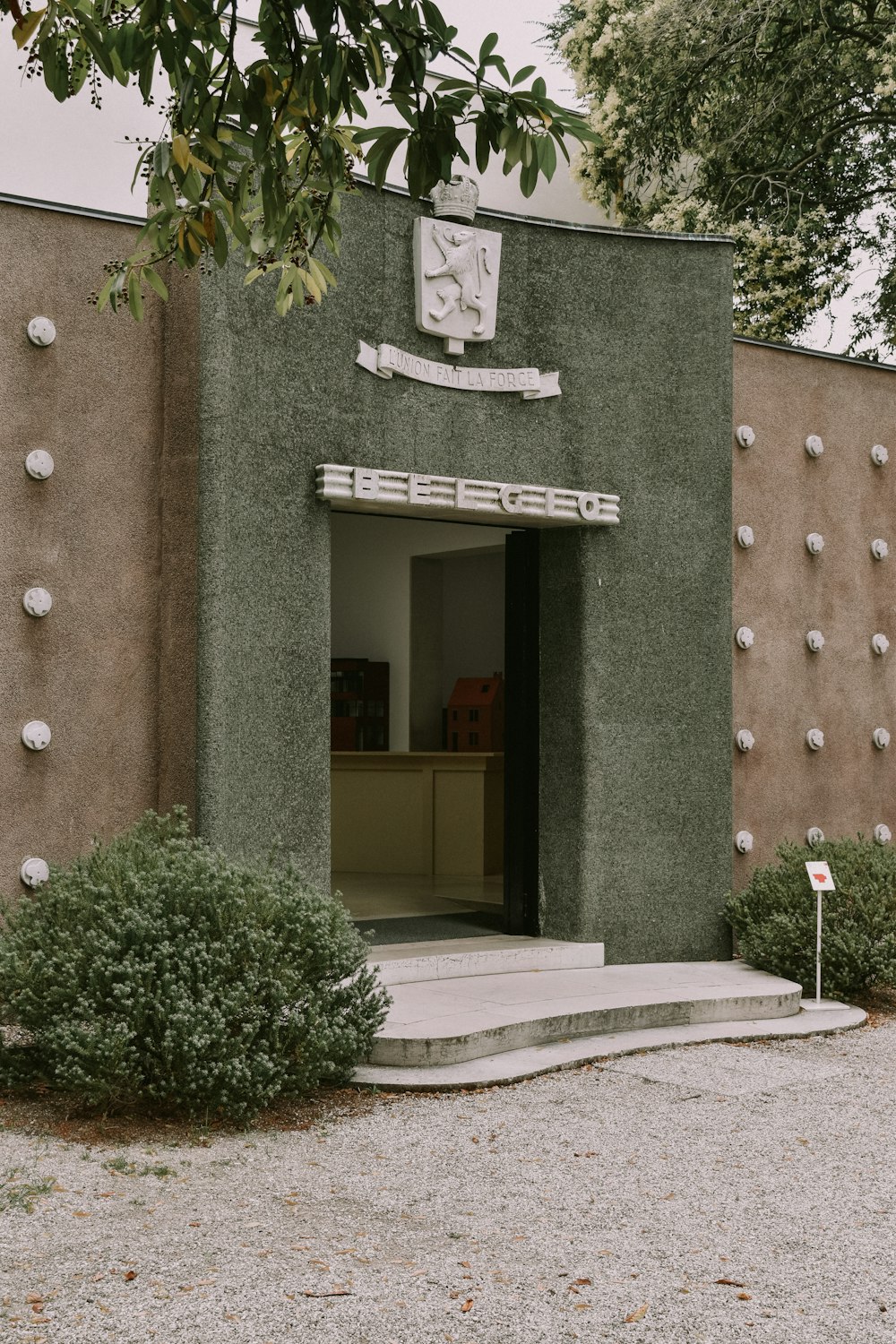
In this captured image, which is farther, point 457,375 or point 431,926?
point 431,926

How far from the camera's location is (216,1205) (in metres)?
4.70

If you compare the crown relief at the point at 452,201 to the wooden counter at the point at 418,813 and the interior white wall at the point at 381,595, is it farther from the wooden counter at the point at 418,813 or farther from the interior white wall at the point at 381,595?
the wooden counter at the point at 418,813

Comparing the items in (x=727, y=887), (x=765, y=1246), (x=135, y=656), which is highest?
(x=135, y=656)

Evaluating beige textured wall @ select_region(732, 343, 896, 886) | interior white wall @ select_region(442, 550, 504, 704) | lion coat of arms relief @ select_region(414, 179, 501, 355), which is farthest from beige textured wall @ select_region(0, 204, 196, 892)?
interior white wall @ select_region(442, 550, 504, 704)

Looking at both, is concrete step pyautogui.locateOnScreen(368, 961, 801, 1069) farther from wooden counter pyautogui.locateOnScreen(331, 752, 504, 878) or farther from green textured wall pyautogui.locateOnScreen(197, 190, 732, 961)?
wooden counter pyautogui.locateOnScreen(331, 752, 504, 878)

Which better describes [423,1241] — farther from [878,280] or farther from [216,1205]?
[878,280]

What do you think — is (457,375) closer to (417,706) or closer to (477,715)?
(477,715)

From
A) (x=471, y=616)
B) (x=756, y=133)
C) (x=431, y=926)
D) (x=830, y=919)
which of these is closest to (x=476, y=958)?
(x=431, y=926)

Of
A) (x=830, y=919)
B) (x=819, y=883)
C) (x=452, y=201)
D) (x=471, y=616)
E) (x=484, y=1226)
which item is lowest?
(x=484, y=1226)

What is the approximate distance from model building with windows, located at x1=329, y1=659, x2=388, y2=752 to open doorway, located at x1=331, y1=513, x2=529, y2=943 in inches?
0.5

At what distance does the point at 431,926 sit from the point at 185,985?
387 centimetres

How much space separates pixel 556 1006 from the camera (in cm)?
740

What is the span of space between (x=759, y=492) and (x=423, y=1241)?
672cm

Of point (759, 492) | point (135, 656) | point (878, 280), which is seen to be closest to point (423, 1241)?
point (135, 656)
